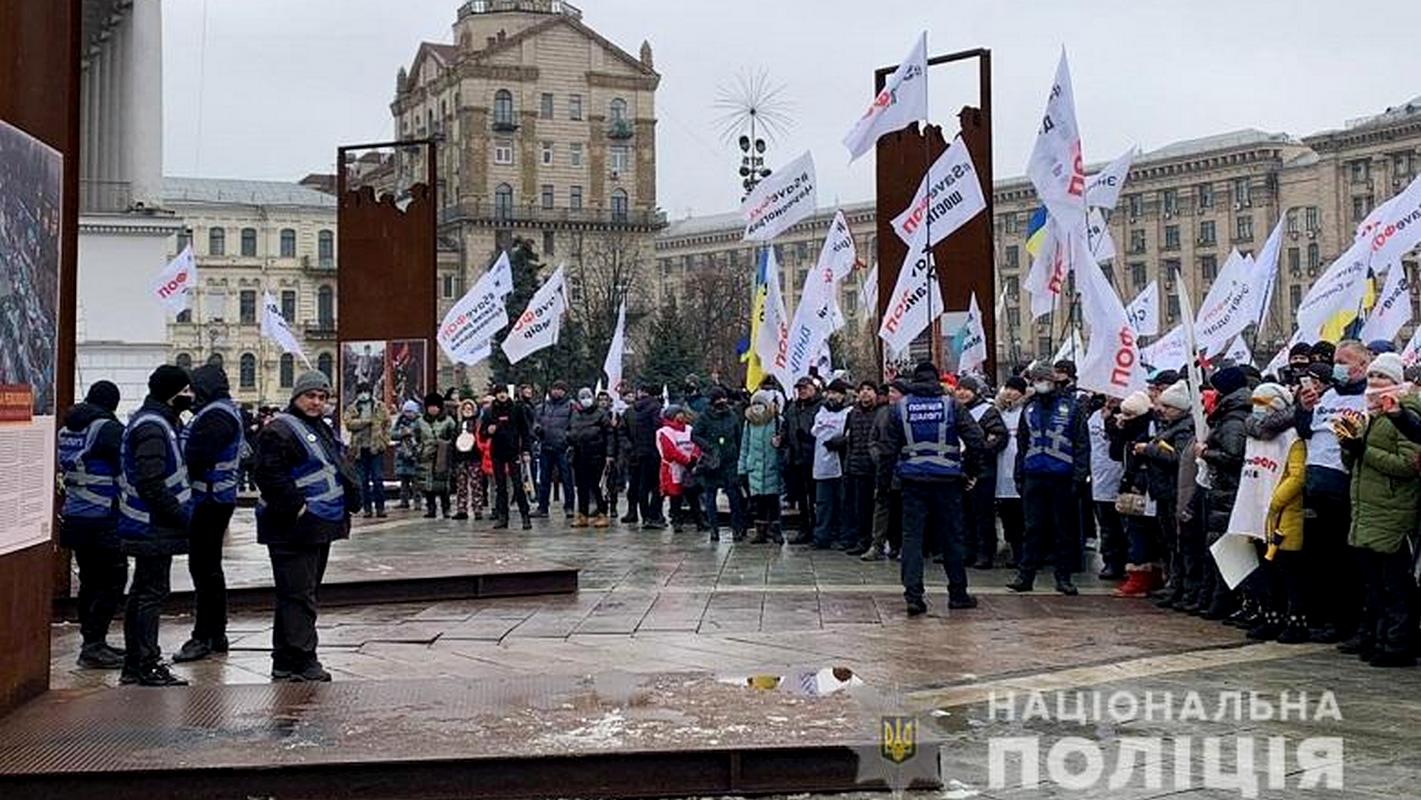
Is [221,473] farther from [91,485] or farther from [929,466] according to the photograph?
[929,466]

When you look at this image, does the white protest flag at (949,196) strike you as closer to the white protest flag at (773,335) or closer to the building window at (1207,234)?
the white protest flag at (773,335)

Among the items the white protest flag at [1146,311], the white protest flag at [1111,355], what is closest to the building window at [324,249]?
the white protest flag at [1146,311]

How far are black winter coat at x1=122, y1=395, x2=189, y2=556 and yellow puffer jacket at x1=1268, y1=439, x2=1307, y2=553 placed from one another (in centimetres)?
703

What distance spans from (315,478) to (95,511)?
1.59 meters

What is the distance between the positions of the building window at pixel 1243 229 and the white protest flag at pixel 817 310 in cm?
7894

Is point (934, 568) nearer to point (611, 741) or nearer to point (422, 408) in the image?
point (611, 741)

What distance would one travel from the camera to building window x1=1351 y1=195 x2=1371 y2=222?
3373 inches

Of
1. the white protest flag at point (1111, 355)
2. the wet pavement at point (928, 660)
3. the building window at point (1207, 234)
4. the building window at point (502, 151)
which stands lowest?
the wet pavement at point (928, 660)

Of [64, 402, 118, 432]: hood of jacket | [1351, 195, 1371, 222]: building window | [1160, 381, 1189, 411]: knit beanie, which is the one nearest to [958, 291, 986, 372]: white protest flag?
[1160, 381, 1189, 411]: knit beanie

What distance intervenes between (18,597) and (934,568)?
9.53 meters

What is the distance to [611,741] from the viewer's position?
6.98 metres

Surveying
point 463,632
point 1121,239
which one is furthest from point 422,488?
point 1121,239

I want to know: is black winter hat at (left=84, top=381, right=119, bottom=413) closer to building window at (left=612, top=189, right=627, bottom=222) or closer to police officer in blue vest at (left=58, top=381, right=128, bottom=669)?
police officer in blue vest at (left=58, top=381, right=128, bottom=669)

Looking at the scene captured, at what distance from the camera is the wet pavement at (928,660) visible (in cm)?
720
